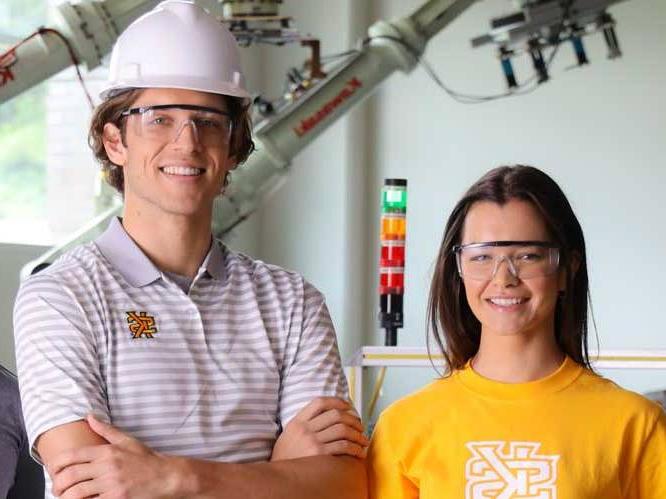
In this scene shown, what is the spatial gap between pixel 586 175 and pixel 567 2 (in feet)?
8.11

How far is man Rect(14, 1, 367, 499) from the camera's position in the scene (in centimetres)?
175

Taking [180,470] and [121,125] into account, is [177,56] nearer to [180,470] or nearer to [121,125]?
[121,125]

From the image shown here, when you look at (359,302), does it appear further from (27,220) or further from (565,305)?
(565,305)

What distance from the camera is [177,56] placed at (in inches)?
77.4

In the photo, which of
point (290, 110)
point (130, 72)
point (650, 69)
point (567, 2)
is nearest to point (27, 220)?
point (290, 110)

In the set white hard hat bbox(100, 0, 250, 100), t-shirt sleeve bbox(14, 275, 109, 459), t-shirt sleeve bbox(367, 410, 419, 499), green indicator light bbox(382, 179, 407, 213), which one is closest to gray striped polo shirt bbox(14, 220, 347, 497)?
t-shirt sleeve bbox(14, 275, 109, 459)

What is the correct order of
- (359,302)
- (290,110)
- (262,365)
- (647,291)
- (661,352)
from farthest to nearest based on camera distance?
1. (359,302)
2. (647,291)
3. (290,110)
4. (661,352)
5. (262,365)

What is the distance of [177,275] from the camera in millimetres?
1948

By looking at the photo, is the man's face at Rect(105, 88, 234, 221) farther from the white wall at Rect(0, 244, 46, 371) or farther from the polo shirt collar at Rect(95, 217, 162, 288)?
the white wall at Rect(0, 244, 46, 371)

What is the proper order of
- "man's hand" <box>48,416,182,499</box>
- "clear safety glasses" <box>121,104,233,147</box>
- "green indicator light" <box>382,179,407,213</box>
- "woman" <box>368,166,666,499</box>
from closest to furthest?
"man's hand" <box>48,416,182,499</box> < "woman" <box>368,166,666,499</box> < "clear safety glasses" <box>121,104,233,147</box> < "green indicator light" <box>382,179,407,213</box>

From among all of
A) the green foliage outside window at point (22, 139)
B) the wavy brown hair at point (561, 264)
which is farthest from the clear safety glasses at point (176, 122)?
the green foliage outside window at point (22, 139)

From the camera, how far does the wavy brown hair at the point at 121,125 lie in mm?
1967

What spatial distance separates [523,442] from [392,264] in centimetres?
286

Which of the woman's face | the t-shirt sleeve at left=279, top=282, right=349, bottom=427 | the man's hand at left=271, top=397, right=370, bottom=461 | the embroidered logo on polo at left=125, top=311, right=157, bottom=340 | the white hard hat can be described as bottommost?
the man's hand at left=271, top=397, right=370, bottom=461
